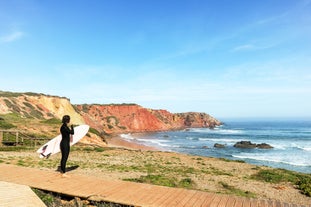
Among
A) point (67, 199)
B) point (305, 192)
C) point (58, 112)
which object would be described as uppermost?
point (58, 112)

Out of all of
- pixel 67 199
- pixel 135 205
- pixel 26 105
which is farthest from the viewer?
pixel 26 105

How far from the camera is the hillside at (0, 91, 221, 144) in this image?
40.6 m

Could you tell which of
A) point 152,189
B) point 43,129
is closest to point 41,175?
point 152,189

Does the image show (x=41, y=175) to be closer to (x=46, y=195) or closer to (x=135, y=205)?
(x=46, y=195)

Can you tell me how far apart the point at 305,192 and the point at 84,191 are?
1179 cm

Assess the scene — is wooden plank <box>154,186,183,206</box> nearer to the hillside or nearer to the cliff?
the hillside

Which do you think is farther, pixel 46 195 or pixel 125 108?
pixel 125 108

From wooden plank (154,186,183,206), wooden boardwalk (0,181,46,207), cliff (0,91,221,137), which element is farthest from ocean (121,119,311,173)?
wooden boardwalk (0,181,46,207)

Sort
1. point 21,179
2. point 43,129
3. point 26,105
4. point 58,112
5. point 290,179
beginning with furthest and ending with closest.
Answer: point 58,112
point 26,105
point 43,129
point 290,179
point 21,179

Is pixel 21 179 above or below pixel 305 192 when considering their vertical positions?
above

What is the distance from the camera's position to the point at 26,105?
6191 centimetres

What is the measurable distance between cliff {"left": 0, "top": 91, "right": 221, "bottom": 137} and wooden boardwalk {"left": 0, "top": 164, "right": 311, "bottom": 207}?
93.8 ft

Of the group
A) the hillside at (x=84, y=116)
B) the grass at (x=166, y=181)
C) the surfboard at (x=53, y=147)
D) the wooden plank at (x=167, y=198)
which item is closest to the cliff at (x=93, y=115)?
the hillside at (x=84, y=116)

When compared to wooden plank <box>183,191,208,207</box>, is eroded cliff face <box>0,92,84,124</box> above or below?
above
